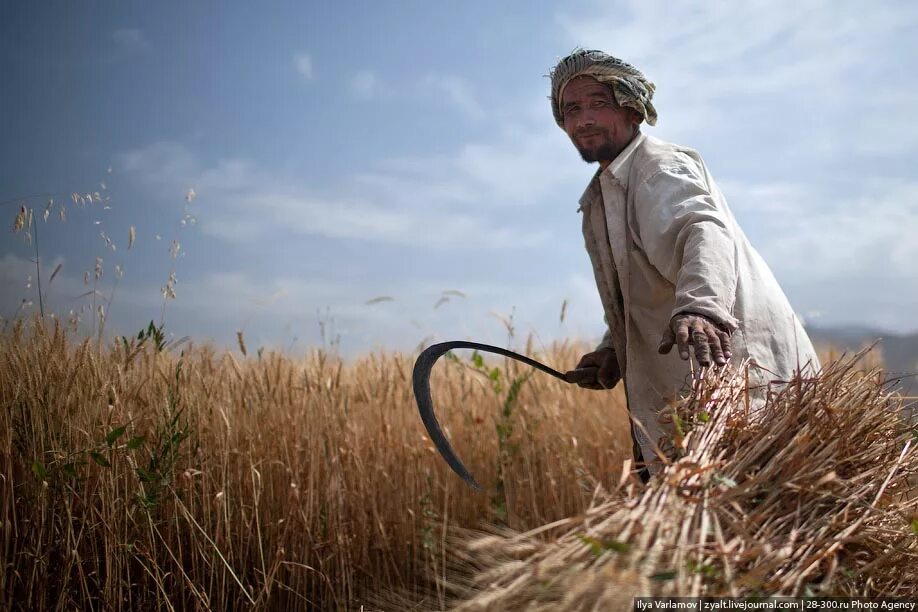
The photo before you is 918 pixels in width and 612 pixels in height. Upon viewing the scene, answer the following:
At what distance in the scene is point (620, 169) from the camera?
78.5 inches

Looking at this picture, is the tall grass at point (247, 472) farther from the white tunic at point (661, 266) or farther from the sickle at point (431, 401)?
the white tunic at point (661, 266)

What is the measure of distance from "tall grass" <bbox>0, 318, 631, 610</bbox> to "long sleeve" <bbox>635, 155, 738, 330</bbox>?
552mm

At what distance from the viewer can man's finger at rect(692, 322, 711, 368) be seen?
4.49ft

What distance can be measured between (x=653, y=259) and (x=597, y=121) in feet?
1.80

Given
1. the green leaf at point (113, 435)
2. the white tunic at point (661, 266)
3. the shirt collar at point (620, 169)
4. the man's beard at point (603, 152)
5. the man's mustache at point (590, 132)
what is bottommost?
the green leaf at point (113, 435)

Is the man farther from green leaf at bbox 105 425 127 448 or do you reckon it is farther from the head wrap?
green leaf at bbox 105 425 127 448

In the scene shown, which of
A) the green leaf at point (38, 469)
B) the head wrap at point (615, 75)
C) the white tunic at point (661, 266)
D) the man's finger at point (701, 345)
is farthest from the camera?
the green leaf at point (38, 469)

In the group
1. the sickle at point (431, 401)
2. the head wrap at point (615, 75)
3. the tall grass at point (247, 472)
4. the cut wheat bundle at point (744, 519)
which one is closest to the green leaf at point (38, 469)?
the tall grass at point (247, 472)

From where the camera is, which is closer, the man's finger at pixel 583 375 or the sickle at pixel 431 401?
the sickle at pixel 431 401

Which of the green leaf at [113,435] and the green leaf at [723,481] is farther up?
the green leaf at [113,435]

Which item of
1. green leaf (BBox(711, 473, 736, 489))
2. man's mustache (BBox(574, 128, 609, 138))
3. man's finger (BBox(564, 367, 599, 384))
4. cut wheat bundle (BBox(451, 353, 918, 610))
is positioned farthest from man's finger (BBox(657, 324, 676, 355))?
man's mustache (BBox(574, 128, 609, 138))

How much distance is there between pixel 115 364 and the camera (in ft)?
8.33

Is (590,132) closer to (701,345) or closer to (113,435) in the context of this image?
(701,345)

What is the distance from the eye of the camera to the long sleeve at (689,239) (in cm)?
148
